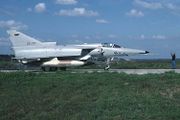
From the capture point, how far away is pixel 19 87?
65.0ft

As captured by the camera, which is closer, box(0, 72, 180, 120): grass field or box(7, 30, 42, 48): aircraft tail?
box(0, 72, 180, 120): grass field

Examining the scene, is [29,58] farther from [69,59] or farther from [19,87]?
[19,87]

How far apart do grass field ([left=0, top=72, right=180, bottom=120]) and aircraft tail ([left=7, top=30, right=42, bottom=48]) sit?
13.4m

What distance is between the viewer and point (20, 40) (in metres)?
34.7

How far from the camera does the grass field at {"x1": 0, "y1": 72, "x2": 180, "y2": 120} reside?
12.8 m

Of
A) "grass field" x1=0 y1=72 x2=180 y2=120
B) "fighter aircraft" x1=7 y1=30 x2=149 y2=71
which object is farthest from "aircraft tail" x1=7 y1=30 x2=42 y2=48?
"grass field" x1=0 y1=72 x2=180 y2=120

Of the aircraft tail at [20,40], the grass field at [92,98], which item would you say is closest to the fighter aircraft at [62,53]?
the aircraft tail at [20,40]

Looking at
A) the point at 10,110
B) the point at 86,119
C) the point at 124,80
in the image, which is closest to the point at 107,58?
the point at 124,80

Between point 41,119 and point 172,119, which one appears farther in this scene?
point 41,119

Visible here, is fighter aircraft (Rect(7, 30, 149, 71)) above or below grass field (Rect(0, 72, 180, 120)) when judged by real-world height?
above

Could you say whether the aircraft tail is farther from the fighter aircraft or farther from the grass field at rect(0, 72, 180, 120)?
the grass field at rect(0, 72, 180, 120)

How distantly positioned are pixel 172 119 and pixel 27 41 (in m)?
24.6

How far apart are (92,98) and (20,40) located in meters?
20.4

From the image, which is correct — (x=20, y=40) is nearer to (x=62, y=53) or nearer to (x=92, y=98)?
(x=62, y=53)
